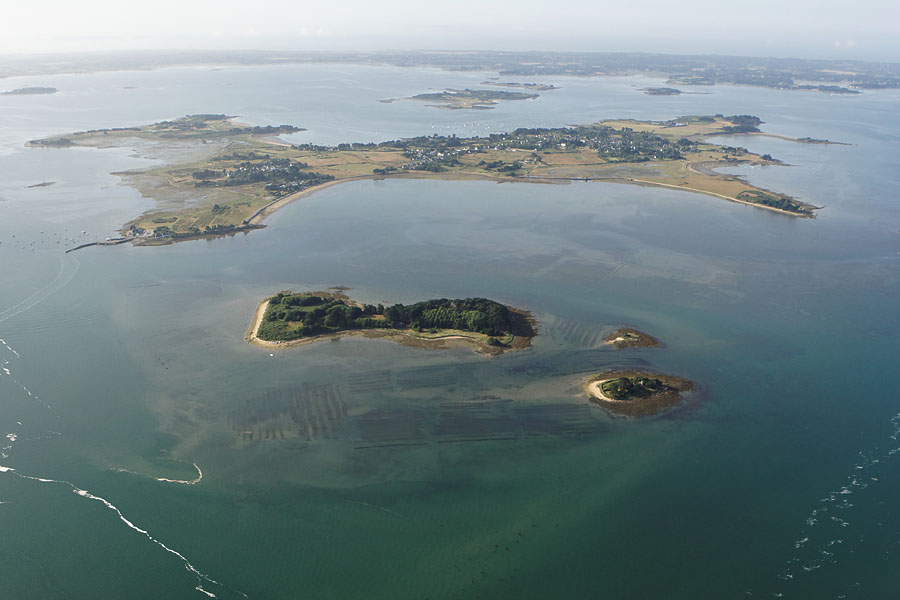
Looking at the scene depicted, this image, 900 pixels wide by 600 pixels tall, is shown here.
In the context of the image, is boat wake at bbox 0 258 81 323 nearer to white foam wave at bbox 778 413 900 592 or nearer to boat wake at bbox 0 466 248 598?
boat wake at bbox 0 466 248 598

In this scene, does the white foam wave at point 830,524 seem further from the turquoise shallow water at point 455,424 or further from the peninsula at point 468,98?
the peninsula at point 468,98

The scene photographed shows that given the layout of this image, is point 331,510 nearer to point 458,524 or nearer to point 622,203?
point 458,524

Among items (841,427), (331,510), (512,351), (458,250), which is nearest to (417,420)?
(331,510)

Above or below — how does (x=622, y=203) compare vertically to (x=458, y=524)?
above

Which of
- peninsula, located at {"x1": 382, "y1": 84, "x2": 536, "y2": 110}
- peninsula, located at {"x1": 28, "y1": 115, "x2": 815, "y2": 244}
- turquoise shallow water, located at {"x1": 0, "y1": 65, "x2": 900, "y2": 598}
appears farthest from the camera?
peninsula, located at {"x1": 382, "y1": 84, "x2": 536, "y2": 110}

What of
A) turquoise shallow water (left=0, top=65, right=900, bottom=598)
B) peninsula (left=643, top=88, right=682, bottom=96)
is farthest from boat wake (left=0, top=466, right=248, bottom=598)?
peninsula (left=643, top=88, right=682, bottom=96)

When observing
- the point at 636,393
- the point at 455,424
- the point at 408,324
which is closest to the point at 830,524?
the point at 636,393
